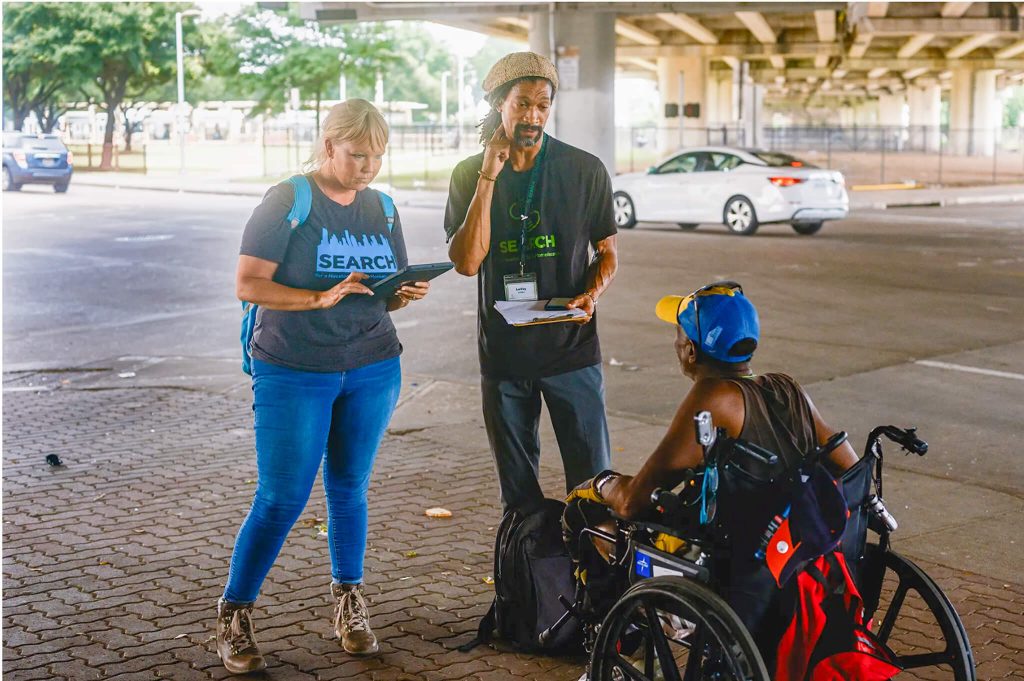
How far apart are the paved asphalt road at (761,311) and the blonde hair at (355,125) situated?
162 inches

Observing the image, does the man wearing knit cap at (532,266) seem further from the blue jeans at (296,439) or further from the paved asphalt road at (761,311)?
the paved asphalt road at (761,311)

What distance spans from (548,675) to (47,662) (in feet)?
5.51

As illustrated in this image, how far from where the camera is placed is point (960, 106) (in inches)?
2734

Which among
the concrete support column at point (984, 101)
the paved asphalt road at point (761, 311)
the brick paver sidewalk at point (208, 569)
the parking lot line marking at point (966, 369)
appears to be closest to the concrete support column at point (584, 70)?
the paved asphalt road at point (761, 311)

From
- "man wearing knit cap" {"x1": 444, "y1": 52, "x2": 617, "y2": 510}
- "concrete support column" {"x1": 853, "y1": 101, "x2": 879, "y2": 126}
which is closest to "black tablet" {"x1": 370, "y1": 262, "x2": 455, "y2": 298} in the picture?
"man wearing knit cap" {"x1": 444, "y1": 52, "x2": 617, "y2": 510}

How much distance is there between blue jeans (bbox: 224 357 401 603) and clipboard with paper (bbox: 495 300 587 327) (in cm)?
44

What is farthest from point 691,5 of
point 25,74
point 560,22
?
point 25,74

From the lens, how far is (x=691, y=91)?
5447 cm

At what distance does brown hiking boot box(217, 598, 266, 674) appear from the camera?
165 inches

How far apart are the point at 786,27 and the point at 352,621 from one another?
4557 cm

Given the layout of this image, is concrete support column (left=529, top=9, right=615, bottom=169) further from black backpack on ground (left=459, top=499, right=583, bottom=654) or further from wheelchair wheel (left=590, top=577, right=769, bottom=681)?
wheelchair wheel (left=590, top=577, right=769, bottom=681)

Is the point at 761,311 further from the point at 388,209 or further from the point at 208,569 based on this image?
the point at 388,209

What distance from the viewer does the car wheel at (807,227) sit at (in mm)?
21125

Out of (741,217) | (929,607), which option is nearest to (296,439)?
(929,607)
